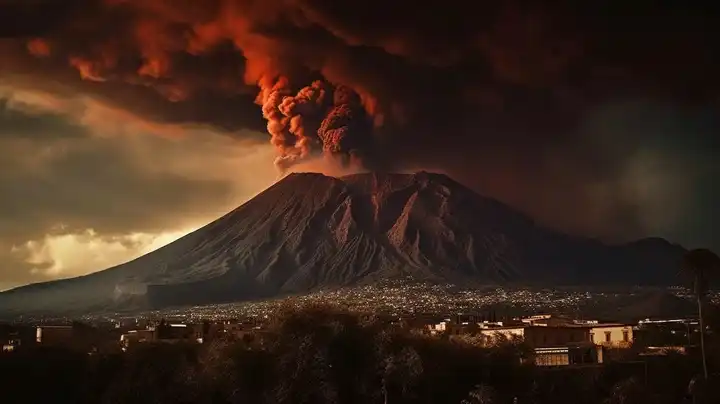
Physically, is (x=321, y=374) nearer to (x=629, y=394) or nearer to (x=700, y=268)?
(x=629, y=394)

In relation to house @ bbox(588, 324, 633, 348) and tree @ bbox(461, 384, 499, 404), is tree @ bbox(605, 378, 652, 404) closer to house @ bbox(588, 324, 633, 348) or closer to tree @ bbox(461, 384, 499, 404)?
tree @ bbox(461, 384, 499, 404)

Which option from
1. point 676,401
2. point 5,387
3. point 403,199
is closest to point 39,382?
point 5,387

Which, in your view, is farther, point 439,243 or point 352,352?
point 439,243

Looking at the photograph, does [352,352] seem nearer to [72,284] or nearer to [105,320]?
[105,320]

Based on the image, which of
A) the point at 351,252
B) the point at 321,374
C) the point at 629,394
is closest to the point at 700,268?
the point at 629,394

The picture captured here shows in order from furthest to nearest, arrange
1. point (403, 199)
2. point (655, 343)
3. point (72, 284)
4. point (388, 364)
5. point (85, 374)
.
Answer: point (403, 199), point (72, 284), point (655, 343), point (85, 374), point (388, 364)

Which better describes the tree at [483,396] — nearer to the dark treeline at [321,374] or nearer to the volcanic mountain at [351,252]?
the dark treeline at [321,374]

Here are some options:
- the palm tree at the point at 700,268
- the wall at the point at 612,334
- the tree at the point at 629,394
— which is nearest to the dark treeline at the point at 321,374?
the tree at the point at 629,394
